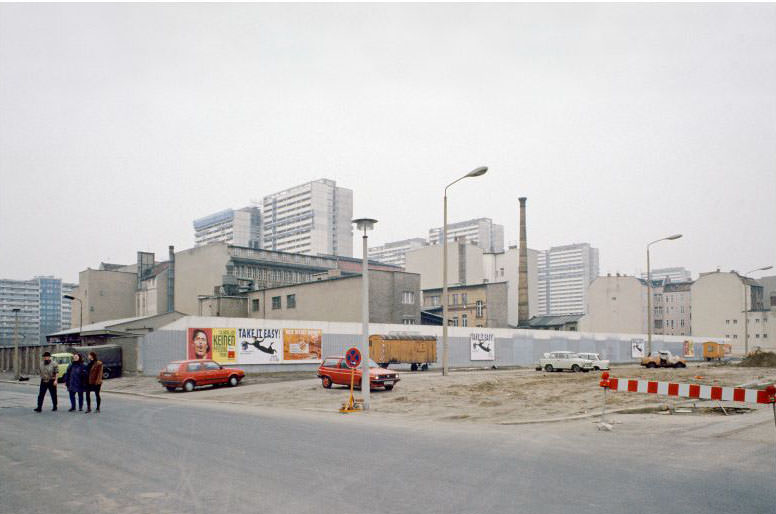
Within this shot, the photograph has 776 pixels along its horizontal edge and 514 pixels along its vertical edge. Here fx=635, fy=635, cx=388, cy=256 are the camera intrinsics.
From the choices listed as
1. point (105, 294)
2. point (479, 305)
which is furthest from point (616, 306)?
point (105, 294)

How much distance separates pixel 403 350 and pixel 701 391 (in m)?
33.9

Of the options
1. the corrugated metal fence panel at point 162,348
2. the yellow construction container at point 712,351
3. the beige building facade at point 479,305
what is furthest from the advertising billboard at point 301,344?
the yellow construction container at point 712,351

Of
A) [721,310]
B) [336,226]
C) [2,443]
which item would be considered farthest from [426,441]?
[336,226]

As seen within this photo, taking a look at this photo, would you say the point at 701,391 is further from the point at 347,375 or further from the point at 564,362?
the point at 564,362

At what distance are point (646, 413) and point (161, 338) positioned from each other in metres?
29.5

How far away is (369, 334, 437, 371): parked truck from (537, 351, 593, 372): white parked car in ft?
28.9

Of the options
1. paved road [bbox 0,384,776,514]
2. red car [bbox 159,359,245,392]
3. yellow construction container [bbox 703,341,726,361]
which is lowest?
yellow construction container [bbox 703,341,726,361]

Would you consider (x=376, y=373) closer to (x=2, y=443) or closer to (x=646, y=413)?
(x=646, y=413)

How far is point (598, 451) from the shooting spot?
11242mm

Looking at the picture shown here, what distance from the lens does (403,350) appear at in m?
47.5

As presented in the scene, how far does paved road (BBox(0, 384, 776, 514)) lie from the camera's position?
24.0 feet

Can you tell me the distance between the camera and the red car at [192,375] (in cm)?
2919

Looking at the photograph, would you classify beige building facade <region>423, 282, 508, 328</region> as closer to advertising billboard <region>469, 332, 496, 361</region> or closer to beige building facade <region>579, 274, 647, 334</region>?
advertising billboard <region>469, 332, 496, 361</region>

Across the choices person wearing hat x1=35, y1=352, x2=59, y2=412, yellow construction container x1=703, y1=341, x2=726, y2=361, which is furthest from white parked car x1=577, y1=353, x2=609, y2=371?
yellow construction container x1=703, y1=341, x2=726, y2=361
